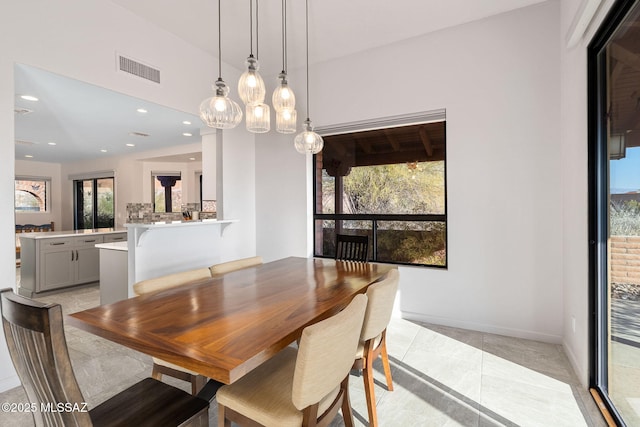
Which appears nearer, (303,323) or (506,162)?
(303,323)

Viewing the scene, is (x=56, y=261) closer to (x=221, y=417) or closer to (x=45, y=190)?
(x=221, y=417)

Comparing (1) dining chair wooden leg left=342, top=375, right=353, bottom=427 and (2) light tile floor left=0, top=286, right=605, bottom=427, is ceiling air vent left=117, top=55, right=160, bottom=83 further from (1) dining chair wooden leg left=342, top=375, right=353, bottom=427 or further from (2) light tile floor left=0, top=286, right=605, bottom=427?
(1) dining chair wooden leg left=342, top=375, right=353, bottom=427

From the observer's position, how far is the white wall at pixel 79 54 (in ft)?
7.00

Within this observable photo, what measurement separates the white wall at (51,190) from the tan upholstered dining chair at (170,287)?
8138 millimetres

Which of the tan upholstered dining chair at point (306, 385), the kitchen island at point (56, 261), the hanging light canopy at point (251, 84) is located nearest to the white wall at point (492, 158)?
the hanging light canopy at point (251, 84)

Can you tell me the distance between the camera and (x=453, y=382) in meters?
2.12

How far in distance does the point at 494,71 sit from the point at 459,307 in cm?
233

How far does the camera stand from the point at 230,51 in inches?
141

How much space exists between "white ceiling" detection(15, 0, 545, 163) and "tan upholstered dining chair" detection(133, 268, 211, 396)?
1920 millimetres

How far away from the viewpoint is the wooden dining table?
107 cm

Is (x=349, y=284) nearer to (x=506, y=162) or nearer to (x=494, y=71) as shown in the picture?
(x=506, y=162)

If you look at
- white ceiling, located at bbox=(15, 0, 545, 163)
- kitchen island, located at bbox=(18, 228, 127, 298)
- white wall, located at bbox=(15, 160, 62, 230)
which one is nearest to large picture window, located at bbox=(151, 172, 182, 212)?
kitchen island, located at bbox=(18, 228, 127, 298)

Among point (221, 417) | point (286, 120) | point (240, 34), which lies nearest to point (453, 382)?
point (221, 417)

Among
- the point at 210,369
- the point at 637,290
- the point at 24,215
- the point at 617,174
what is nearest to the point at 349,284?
the point at 210,369
